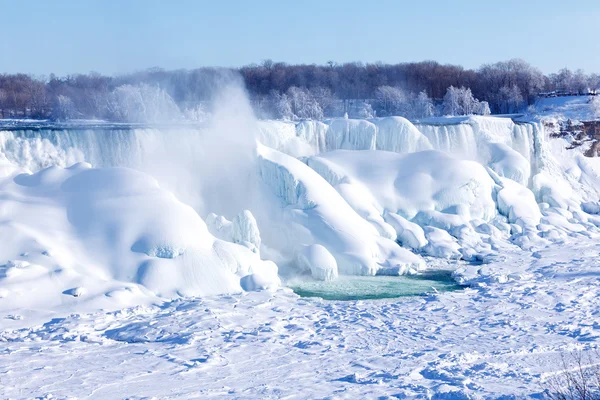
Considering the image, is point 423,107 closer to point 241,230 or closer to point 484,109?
point 484,109

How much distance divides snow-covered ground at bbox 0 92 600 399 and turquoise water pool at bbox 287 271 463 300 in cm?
41

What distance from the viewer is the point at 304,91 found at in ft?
157

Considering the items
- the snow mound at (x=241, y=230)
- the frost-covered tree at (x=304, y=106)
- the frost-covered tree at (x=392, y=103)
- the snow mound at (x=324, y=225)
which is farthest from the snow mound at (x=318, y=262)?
the frost-covered tree at (x=392, y=103)

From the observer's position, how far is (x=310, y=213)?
57.0 feet

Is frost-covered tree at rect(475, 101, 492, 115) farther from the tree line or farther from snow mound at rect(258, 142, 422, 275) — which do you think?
snow mound at rect(258, 142, 422, 275)

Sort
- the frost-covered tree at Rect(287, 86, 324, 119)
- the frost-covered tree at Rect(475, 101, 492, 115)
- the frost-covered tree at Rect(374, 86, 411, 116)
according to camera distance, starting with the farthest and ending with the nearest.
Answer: the frost-covered tree at Rect(374, 86, 411, 116) < the frost-covered tree at Rect(287, 86, 324, 119) < the frost-covered tree at Rect(475, 101, 492, 115)

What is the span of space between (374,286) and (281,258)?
8.48 feet

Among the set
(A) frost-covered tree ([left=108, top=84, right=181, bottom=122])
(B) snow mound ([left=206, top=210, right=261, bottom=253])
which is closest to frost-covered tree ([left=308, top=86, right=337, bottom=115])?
(A) frost-covered tree ([left=108, top=84, right=181, bottom=122])

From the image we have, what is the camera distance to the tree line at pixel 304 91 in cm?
3991

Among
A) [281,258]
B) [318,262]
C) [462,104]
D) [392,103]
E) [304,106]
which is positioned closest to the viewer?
[318,262]

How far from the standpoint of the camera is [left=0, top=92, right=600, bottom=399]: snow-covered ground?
9594 millimetres

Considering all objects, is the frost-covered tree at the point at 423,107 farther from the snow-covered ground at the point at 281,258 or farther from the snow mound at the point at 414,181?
the snow mound at the point at 414,181

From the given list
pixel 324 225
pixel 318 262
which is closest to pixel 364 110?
pixel 324 225

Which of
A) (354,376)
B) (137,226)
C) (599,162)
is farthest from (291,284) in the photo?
(599,162)
